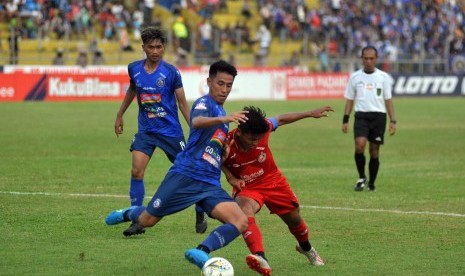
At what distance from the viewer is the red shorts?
9.54m

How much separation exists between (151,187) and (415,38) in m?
40.9

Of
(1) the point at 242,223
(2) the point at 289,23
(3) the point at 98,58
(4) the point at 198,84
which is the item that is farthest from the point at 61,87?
(1) the point at 242,223

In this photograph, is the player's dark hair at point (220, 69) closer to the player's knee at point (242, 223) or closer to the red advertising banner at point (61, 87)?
the player's knee at point (242, 223)

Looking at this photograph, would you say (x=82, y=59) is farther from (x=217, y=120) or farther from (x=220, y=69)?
(x=217, y=120)

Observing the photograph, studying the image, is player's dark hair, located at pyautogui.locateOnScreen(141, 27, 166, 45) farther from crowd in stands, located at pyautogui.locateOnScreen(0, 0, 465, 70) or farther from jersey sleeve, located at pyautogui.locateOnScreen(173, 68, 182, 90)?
crowd in stands, located at pyautogui.locateOnScreen(0, 0, 465, 70)

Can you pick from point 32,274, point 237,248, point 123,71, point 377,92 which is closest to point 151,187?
point 377,92

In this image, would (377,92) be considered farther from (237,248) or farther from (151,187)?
(237,248)

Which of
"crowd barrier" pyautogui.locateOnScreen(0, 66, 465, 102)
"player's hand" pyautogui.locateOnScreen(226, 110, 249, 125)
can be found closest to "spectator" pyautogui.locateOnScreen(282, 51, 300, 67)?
"crowd barrier" pyautogui.locateOnScreen(0, 66, 465, 102)

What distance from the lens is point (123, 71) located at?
44.3 m

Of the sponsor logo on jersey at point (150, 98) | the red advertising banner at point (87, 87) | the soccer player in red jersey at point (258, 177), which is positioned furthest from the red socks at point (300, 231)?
the red advertising banner at point (87, 87)

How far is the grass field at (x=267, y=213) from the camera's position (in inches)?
390

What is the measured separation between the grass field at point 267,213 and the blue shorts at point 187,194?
0.73 meters

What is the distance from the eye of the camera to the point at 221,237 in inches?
344

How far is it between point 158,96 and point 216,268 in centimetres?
412
